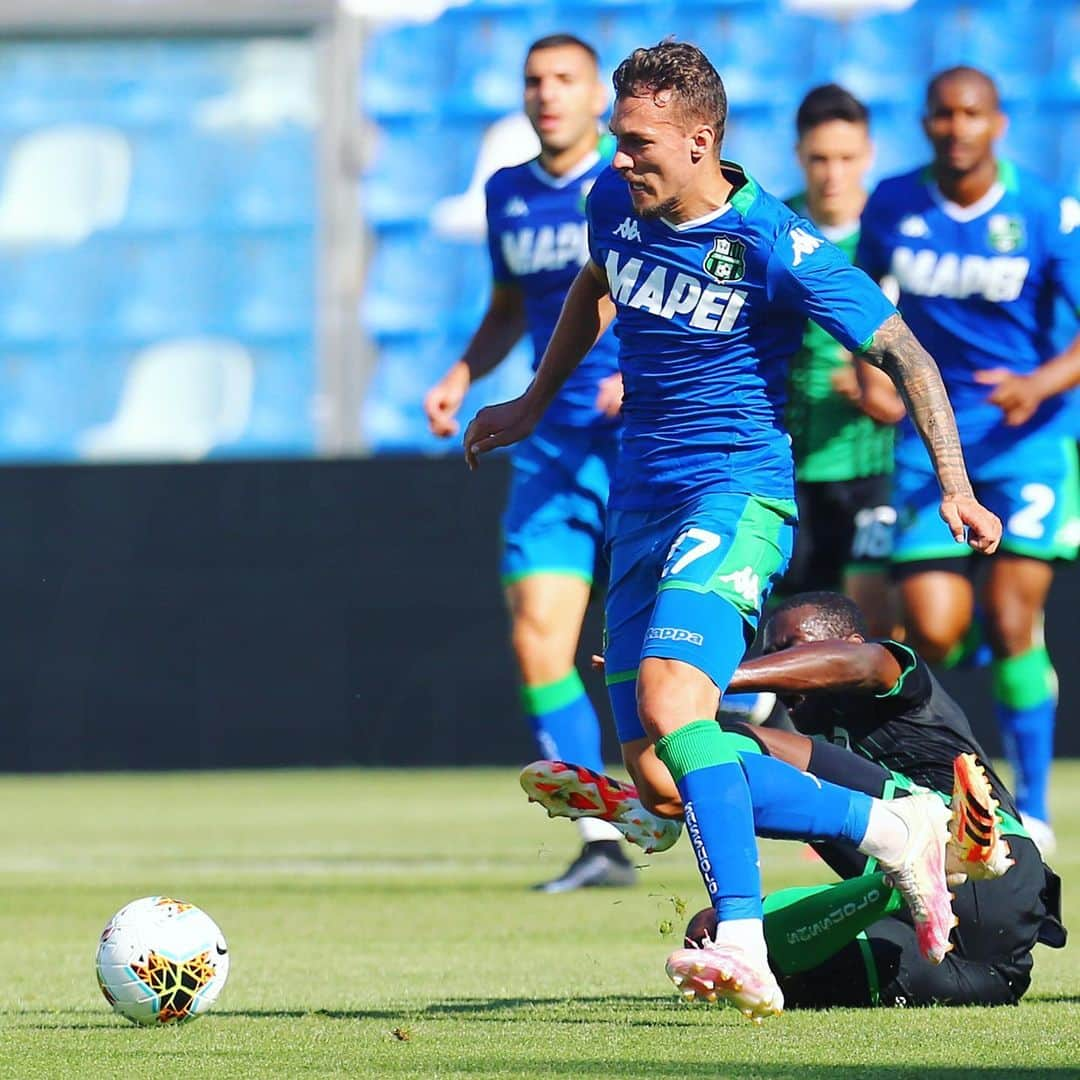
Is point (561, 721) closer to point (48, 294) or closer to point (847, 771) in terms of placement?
point (847, 771)

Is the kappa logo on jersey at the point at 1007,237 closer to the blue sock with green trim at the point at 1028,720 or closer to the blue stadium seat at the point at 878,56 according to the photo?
the blue sock with green trim at the point at 1028,720

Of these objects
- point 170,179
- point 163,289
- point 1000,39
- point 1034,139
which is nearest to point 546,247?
point 1034,139

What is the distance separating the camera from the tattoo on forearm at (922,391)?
439cm

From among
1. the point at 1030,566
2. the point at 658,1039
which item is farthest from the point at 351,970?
the point at 1030,566

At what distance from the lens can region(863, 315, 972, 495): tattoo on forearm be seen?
4.39m

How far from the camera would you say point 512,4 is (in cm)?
1702

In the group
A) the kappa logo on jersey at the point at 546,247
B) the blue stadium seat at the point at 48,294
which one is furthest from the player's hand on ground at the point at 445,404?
the blue stadium seat at the point at 48,294

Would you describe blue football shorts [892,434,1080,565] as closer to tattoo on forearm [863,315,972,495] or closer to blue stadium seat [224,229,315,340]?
tattoo on forearm [863,315,972,495]

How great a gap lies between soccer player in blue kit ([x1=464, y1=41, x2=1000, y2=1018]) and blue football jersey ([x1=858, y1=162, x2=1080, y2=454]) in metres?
3.34

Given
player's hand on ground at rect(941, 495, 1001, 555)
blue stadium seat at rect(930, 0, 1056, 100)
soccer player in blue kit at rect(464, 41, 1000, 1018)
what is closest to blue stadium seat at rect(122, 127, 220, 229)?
blue stadium seat at rect(930, 0, 1056, 100)

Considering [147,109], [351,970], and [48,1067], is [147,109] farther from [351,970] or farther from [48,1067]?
[48,1067]

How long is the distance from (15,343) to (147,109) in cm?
204

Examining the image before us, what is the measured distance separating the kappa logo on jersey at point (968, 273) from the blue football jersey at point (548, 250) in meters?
1.18

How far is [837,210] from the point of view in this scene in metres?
8.45
